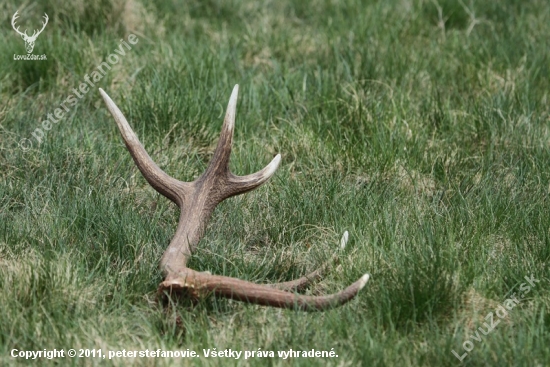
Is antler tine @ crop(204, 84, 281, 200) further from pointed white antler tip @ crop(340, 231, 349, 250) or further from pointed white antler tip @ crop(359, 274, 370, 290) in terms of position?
pointed white antler tip @ crop(359, 274, 370, 290)

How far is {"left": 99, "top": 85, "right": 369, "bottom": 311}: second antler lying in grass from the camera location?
3.63 meters

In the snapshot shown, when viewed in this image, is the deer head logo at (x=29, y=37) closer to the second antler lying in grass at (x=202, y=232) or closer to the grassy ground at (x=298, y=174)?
the grassy ground at (x=298, y=174)

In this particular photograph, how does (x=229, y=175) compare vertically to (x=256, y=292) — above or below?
above

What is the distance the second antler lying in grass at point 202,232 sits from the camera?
363 cm

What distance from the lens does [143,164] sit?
4.17 meters

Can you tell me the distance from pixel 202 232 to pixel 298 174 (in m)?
1.10

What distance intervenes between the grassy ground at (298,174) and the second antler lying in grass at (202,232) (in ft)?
0.36

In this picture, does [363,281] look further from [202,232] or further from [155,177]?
[155,177]

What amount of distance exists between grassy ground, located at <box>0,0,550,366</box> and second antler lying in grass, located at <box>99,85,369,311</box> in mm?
108

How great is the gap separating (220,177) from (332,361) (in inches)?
42.0

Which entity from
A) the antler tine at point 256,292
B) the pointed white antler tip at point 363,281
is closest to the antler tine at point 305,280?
the antler tine at point 256,292

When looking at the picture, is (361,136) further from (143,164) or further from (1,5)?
(1,5)

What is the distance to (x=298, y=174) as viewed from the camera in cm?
504

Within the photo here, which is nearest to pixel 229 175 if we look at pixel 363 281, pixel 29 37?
pixel 363 281
